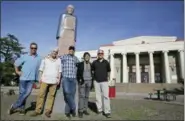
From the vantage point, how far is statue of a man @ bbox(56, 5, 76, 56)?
758cm

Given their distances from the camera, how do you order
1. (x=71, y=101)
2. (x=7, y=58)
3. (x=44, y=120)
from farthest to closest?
(x=7, y=58), (x=71, y=101), (x=44, y=120)

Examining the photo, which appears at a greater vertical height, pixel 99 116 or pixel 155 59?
pixel 155 59

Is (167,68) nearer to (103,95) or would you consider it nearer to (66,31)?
(66,31)

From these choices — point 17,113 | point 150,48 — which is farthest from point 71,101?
point 150,48

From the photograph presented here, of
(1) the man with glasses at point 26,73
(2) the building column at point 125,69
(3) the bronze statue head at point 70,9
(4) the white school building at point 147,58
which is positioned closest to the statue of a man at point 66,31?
(3) the bronze statue head at point 70,9

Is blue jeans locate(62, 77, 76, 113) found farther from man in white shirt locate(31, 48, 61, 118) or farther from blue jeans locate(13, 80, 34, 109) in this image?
blue jeans locate(13, 80, 34, 109)

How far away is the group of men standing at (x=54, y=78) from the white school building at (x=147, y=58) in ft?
138

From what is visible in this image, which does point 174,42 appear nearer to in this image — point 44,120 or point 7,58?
point 7,58

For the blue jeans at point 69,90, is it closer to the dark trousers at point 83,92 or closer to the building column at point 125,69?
the dark trousers at point 83,92

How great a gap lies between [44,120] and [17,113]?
1130 mm

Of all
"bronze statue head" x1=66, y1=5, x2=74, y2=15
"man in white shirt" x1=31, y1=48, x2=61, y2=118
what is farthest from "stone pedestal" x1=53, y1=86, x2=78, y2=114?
"bronze statue head" x1=66, y1=5, x2=74, y2=15

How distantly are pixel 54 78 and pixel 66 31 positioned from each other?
2.19 meters

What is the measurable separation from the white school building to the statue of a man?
4090 centimetres

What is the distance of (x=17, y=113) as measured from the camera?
6.44 m
